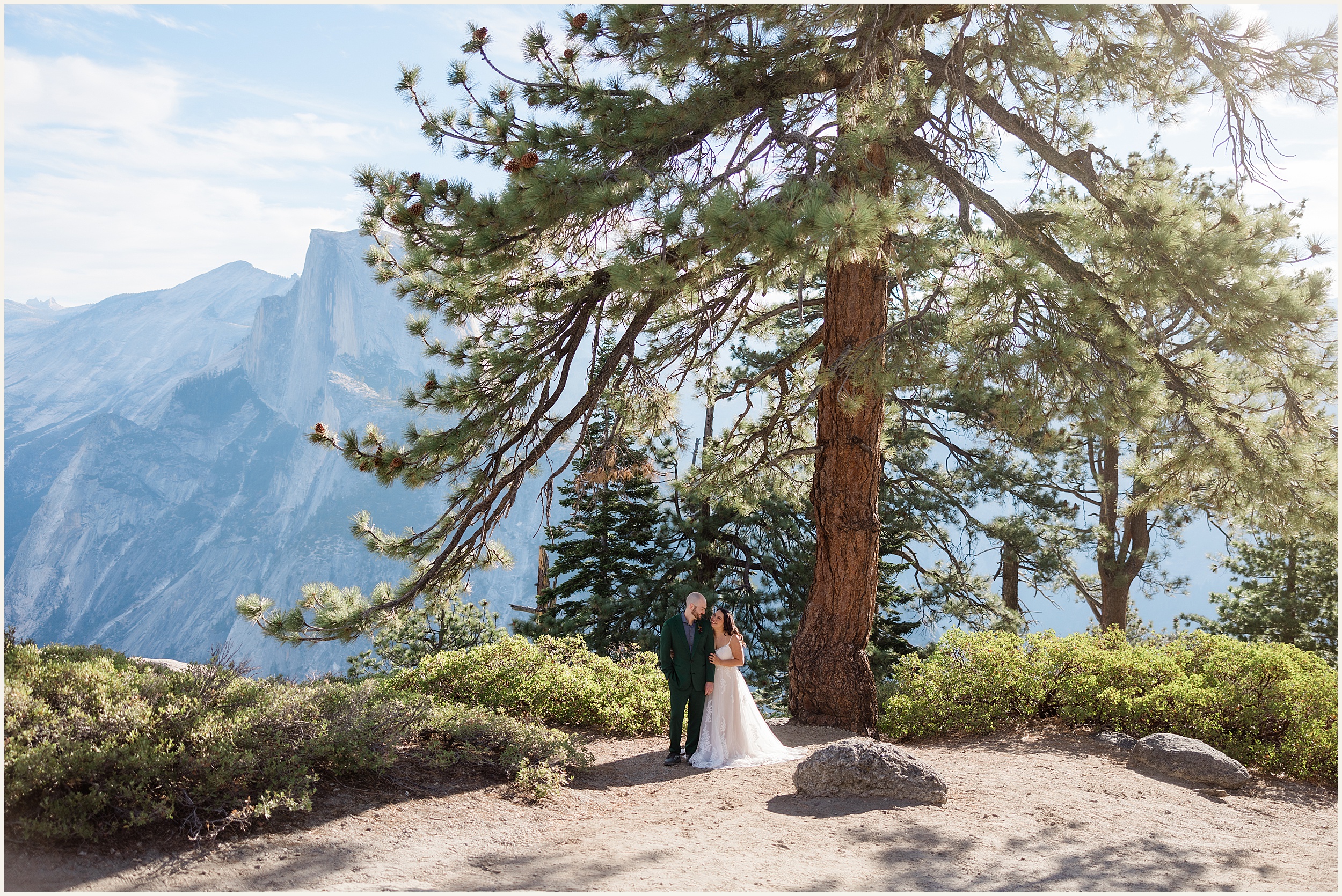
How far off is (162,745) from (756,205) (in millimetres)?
4048

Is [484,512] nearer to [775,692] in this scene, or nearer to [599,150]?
[599,150]

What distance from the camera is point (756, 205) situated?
454cm

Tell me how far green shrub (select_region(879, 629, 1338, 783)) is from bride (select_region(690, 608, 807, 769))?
1948 millimetres

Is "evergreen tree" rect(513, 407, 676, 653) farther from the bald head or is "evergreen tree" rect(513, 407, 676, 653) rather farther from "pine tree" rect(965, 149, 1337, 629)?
"pine tree" rect(965, 149, 1337, 629)

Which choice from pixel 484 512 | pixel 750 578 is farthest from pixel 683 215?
pixel 750 578

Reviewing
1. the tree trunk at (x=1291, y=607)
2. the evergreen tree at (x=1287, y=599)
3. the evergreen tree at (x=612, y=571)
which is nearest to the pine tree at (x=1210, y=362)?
the evergreen tree at (x=612, y=571)

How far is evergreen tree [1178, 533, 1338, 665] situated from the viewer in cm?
1363

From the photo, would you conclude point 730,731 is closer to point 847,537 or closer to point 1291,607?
point 847,537

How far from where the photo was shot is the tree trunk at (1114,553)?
1294cm

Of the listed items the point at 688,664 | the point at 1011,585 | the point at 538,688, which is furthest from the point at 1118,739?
the point at 1011,585

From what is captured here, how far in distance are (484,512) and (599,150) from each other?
9.06 ft

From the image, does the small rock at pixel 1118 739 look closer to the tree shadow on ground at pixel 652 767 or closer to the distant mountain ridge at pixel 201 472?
the tree shadow on ground at pixel 652 767

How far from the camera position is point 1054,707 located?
23.8 feet

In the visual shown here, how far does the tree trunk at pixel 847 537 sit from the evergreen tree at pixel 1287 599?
31.1ft
